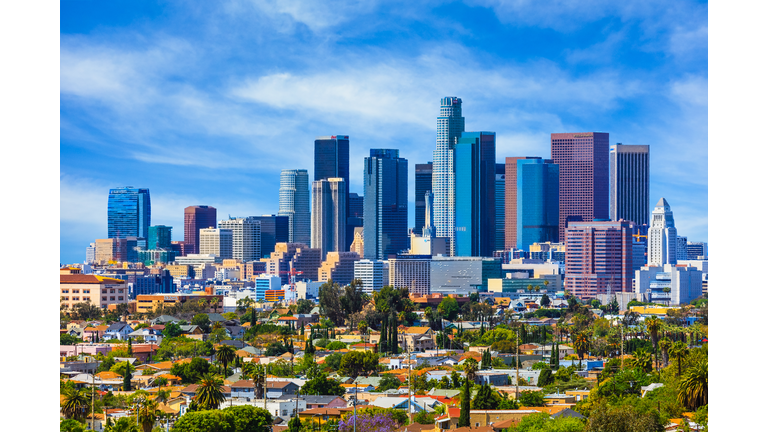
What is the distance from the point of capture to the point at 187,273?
91.8 metres

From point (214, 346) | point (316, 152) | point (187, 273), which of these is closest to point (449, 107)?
point (316, 152)

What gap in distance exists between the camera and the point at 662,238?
71312 millimetres

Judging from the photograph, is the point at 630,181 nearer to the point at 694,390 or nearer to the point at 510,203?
the point at 510,203

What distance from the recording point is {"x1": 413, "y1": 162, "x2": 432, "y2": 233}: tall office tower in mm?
99000

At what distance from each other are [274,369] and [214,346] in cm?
643

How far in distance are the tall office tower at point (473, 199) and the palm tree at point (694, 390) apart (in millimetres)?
74943

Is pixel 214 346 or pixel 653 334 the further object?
pixel 214 346

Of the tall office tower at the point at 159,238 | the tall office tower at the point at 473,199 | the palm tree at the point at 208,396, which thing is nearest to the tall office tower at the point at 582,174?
the tall office tower at the point at 473,199

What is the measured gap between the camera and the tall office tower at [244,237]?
100m

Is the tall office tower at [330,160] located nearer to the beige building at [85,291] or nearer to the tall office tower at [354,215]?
the tall office tower at [354,215]

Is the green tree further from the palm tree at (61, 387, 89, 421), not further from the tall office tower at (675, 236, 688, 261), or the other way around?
the tall office tower at (675, 236, 688, 261)

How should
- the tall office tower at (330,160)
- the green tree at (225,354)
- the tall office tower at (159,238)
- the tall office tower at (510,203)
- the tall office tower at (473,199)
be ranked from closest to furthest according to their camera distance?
the green tree at (225,354) → the tall office tower at (473,199) → the tall office tower at (510,203) → the tall office tower at (159,238) → the tall office tower at (330,160)

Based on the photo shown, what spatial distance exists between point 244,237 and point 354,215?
12564 millimetres

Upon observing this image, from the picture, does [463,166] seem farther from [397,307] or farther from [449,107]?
[397,307]
